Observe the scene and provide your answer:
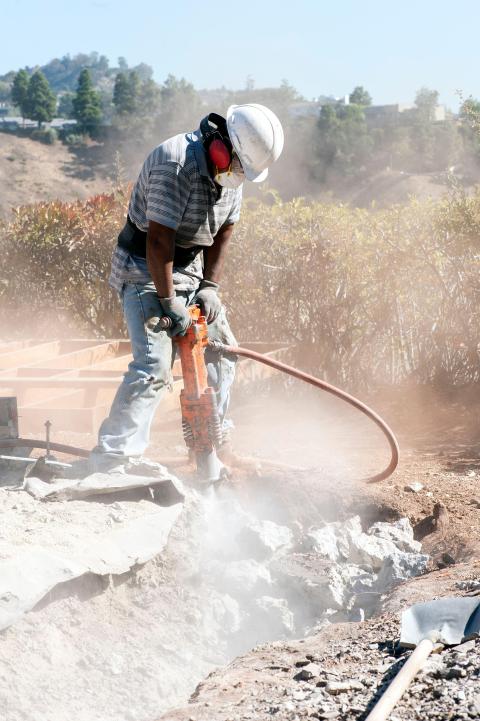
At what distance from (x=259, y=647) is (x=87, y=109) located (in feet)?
230

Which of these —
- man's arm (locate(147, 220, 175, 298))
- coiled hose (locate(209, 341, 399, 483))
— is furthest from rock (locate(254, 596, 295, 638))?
man's arm (locate(147, 220, 175, 298))

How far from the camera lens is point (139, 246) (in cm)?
457

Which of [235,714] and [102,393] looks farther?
[102,393]

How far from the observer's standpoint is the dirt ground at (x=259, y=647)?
262 cm

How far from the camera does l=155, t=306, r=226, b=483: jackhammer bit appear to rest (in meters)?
4.49

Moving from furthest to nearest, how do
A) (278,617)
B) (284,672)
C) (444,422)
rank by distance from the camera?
(444,422)
(278,617)
(284,672)

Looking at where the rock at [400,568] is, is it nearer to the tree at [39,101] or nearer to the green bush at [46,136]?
the green bush at [46,136]

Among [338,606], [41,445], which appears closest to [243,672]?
[338,606]

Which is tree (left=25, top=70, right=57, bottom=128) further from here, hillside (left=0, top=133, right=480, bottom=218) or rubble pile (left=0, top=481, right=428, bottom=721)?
rubble pile (left=0, top=481, right=428, bottom=721)

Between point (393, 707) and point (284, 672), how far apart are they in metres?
0.55

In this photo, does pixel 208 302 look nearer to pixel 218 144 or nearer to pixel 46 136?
pixel 218 144

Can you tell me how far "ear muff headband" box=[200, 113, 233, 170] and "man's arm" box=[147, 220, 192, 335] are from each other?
0.43 m

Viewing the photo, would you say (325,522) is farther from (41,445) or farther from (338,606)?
(41,445)

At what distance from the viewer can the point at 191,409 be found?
450cm
